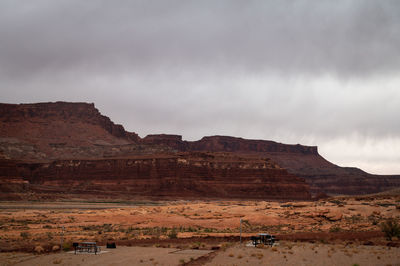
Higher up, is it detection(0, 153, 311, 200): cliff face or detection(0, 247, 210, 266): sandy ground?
detection(0, 153, 311, 200): cliff face

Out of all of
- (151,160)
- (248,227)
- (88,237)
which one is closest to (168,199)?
(151,160)

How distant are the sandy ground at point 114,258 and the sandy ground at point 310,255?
186cm

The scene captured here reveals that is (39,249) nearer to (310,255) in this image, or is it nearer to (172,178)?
(310,255)

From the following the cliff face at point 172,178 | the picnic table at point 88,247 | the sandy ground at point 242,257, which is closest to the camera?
the sandy ground at point 242,257

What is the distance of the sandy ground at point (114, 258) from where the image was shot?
19.7 m

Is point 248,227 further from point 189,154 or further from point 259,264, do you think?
point 189,154

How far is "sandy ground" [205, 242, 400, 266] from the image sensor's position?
18797 millimetres

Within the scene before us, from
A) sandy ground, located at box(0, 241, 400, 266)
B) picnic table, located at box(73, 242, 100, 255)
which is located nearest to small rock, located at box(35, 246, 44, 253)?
sandy ground, located at box(0, 241, 400, 266)

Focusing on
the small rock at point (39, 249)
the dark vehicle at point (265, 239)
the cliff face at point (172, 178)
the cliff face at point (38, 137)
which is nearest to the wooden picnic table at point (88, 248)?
the small rock at point (39, 249)

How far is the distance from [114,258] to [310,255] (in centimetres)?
941

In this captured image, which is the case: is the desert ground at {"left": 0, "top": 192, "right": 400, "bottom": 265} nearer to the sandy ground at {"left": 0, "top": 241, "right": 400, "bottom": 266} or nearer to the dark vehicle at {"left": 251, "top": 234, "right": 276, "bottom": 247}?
the sandy ground at {"left": 0, "top": 241, "right": 400, "bottom": 266}

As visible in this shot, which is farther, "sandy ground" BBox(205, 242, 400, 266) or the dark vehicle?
the dark vehicle

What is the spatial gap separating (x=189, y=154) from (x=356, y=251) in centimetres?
11755

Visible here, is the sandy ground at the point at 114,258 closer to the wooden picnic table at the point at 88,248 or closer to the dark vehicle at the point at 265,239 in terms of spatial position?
the wooden picnic table at the point at 88,248
